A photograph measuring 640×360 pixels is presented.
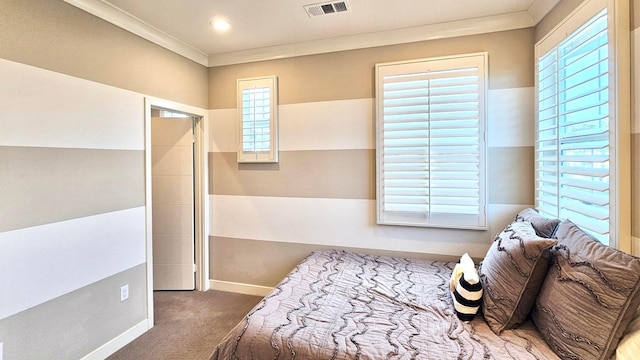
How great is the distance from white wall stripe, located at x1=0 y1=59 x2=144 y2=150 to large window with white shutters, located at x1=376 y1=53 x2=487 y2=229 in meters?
2.12

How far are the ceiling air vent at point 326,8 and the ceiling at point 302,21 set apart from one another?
0.16 feet

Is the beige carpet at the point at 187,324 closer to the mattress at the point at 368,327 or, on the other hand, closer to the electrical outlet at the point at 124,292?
the electrical outlet at the point at 124,292

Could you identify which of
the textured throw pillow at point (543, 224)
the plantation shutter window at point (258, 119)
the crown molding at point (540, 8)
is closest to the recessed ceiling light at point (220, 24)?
the plantation shutter window at point (258, 119)

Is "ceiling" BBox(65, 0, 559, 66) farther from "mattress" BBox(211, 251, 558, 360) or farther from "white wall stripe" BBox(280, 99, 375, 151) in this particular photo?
"mattress" BBox(211, 251, 558, 360)

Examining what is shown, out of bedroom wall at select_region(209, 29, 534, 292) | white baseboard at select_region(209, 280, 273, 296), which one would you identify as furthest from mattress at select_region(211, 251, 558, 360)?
white baseboard at select_region(209, 280, 273, 296)

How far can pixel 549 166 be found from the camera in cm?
211

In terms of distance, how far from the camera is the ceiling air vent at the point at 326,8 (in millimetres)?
2221

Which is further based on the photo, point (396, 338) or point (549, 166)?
point (549, 166)

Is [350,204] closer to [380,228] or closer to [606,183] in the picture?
[380,228]

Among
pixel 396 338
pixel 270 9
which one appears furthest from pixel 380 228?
pixel 270 9

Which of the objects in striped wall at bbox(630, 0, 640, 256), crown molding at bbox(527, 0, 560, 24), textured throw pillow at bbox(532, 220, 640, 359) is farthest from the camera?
crown molding at bbox(527, 0, 560, 24)

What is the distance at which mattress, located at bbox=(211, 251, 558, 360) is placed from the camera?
1.37 m

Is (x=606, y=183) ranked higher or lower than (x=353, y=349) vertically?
higher

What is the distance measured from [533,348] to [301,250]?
2.05m
